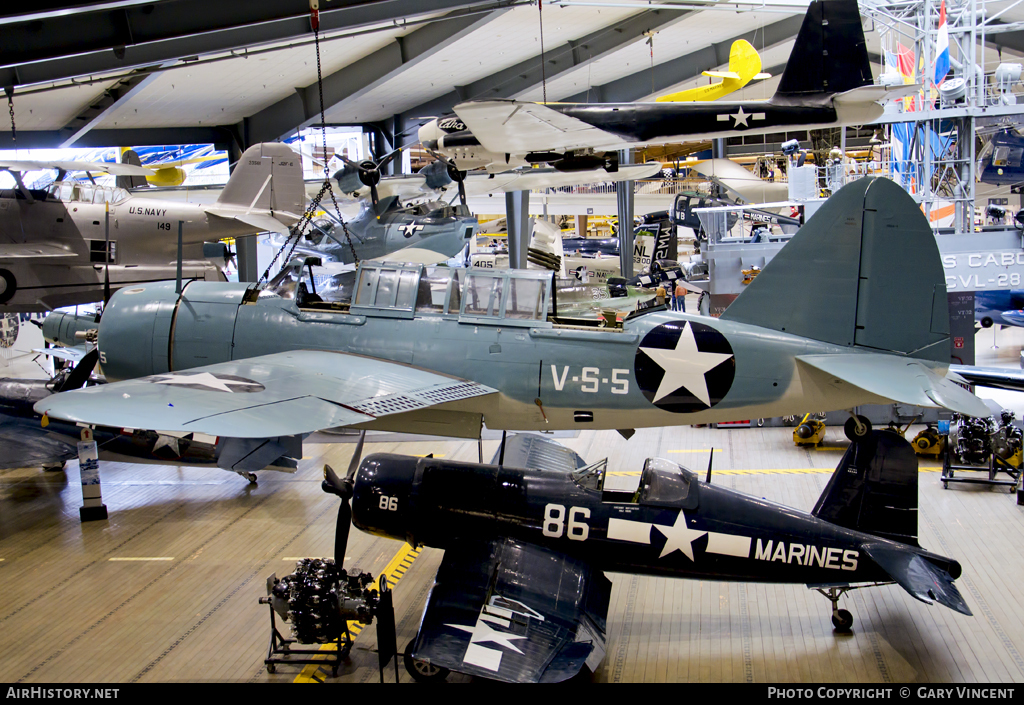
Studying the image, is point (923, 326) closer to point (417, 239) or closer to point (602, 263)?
point (417, 239)

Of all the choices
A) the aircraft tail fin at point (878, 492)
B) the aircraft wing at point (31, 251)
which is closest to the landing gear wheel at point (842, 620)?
the aircraft tail fin at point (878, 492)

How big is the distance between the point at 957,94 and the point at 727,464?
886cm

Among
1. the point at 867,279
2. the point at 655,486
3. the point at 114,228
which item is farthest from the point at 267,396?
the point at 114,228

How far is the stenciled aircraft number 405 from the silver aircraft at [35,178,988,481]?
2 centimetres

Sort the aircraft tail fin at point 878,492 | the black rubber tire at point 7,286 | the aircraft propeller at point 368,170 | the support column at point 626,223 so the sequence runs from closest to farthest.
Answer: the aircraft tail fin at point 878,492 → the black rubber tire at point 7,286 → the aircraft propeller at point 368,170 → the support column at point 626,223

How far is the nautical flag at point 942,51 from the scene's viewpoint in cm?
1290

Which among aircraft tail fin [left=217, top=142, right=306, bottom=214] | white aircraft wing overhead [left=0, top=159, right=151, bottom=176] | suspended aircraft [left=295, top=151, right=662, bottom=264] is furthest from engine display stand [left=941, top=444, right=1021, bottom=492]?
white aircraft wing overhead [left=0, top=159, right=151, bottom=176]

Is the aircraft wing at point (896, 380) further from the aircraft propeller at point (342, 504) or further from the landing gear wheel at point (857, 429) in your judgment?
the aircraft propeller at point (342, 504)

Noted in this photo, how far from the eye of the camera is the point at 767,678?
5.25m

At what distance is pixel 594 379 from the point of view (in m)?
6.65

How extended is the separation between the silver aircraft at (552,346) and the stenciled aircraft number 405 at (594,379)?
2cm

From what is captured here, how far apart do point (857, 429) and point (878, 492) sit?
1.79ft

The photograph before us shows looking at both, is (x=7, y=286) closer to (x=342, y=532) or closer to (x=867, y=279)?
(x=342, y=532)

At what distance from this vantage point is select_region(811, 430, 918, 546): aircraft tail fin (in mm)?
5609
